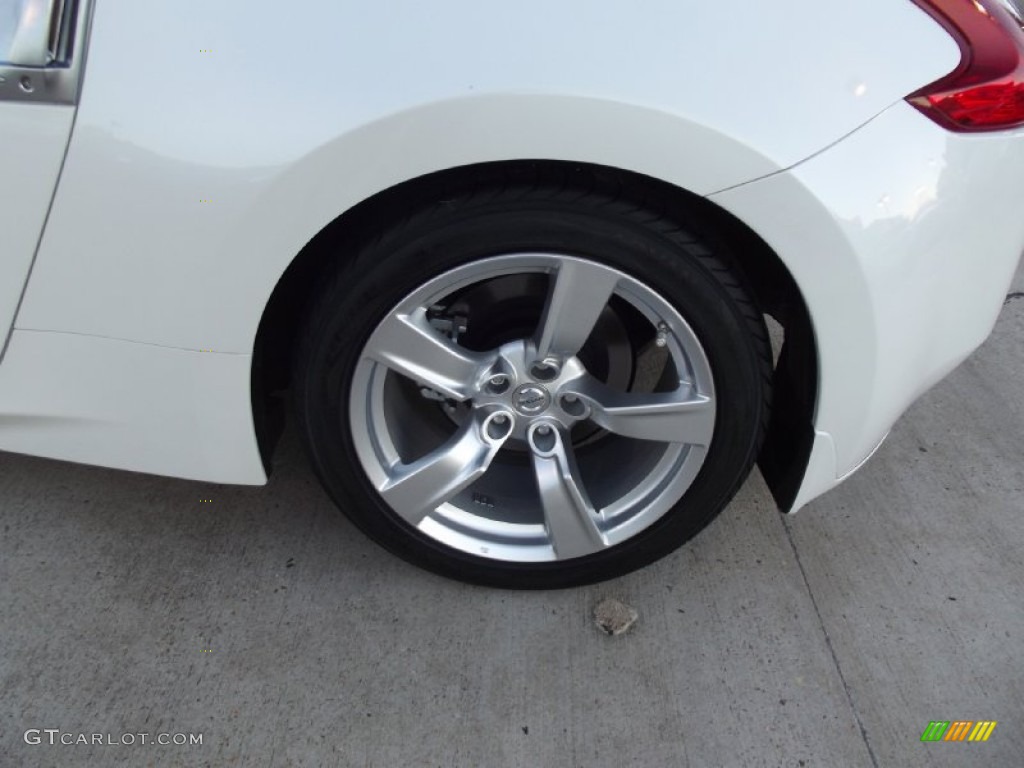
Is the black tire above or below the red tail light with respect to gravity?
below

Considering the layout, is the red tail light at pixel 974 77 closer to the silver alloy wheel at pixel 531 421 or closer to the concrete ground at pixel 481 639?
the silver alloy wheel at pixel 531 421

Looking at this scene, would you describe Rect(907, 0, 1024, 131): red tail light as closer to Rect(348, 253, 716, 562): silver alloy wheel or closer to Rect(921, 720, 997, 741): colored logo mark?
Rect(348, 253, 716, 562): silver alloy wheel

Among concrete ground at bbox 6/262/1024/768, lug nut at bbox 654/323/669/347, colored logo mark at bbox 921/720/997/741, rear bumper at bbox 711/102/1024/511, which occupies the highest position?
rear bumper at bbox 711/102/1024/511

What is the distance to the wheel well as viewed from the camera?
1.56 meters

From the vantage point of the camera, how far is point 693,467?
1.82m

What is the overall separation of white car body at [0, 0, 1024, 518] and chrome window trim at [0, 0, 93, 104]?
0.01m

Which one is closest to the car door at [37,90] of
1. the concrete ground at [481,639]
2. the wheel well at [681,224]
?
the wheel well at [681,224]

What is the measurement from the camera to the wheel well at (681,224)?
1563mm

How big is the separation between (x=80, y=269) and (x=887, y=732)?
1.91 m

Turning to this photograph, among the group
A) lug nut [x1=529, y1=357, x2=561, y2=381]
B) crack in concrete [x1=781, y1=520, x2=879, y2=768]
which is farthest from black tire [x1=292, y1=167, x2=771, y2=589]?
crack in concrete [x1=781, y1=520, x2=879, y2=768]

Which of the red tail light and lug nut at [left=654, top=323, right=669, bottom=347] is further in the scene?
lug nut at [left=654, top=323, right=669, bottom=347]

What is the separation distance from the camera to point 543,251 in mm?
1558

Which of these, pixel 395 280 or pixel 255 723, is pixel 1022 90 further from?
pixel 255 723

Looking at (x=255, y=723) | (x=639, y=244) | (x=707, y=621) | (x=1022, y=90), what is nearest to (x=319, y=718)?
(x=255, y=723)
